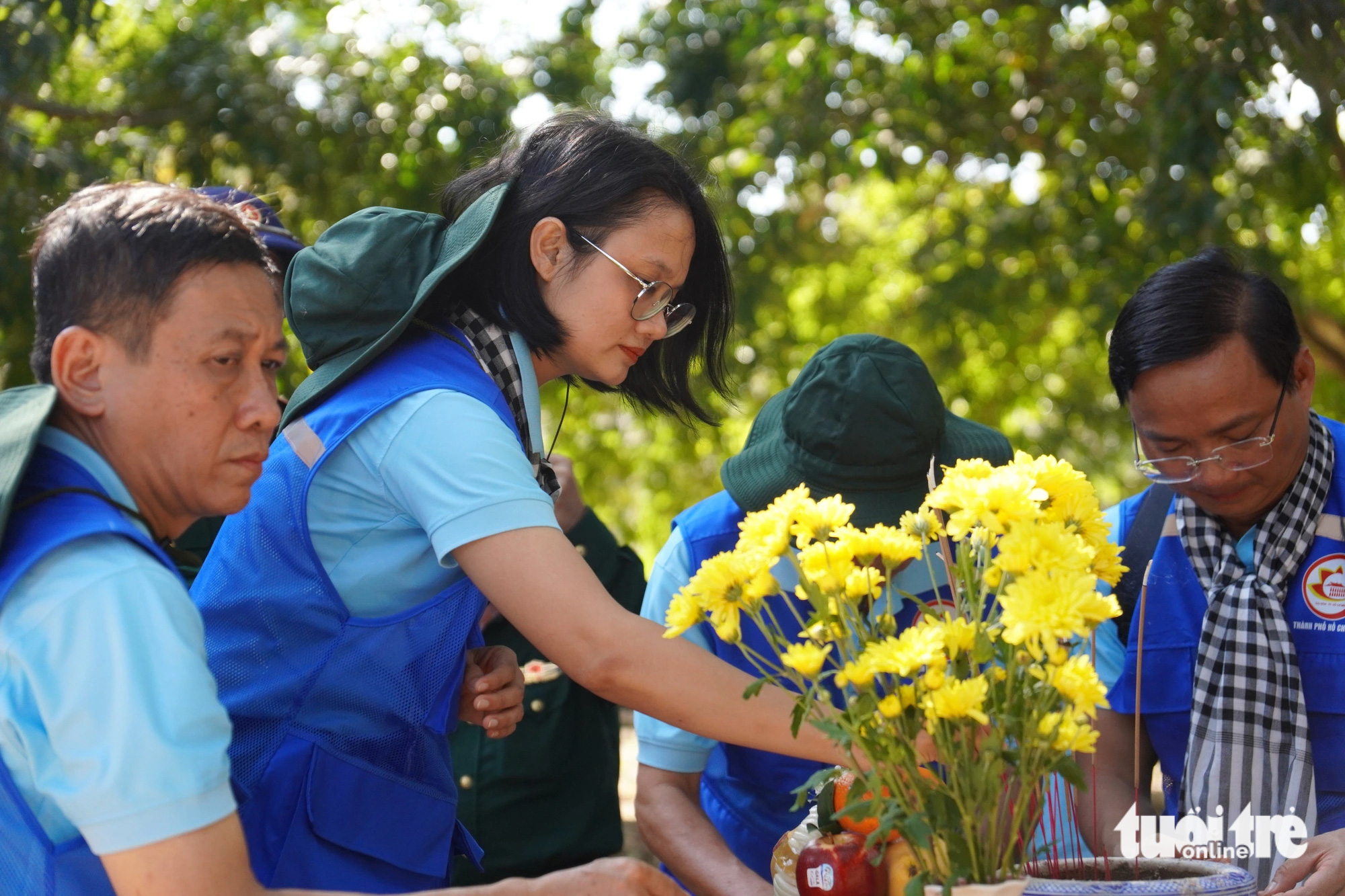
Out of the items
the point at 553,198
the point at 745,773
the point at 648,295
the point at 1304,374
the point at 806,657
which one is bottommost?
the point at 745,773

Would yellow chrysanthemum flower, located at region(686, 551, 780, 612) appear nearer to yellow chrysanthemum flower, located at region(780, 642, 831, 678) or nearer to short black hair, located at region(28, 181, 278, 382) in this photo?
yellow chrysanthemum flower, located at region(780, 642, 831, 678)

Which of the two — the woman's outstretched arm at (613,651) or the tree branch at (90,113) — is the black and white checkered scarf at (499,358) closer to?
the woman's outstretched arm at (613,651)

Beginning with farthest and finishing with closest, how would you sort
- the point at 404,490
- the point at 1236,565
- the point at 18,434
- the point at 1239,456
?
the point at 1236,565 → the point at 1239,456 → the point at 404,490 → the point at 18,434

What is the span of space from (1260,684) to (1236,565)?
25cm

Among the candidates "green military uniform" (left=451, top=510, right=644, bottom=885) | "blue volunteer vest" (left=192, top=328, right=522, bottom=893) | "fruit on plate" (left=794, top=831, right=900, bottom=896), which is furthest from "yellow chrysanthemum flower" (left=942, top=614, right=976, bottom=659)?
"green military uniform" (left=451, top=510, right=644, bottom=885)

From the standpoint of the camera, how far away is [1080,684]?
1175 millimetres

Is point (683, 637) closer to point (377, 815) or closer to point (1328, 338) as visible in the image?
point (377, 815)

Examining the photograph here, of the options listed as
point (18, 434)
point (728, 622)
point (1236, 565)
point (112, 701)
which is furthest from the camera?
point (1236, 565)

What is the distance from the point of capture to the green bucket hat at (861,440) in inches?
85.5

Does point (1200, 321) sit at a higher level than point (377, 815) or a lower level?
higher

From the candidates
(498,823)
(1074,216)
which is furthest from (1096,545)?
(1074,216)

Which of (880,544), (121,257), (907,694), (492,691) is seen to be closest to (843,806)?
(907,694)

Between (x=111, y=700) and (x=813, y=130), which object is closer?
(x=111, y=700)

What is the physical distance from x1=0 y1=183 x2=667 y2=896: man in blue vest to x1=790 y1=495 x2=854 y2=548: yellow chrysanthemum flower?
39cm
